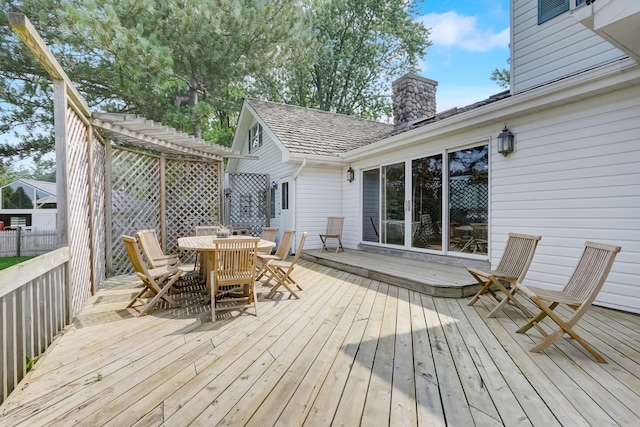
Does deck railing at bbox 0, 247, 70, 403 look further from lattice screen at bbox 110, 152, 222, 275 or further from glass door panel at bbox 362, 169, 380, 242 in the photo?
glass door panel at bbox 362, 169, 380, 242

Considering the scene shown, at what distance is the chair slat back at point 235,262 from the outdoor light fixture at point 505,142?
3.91m

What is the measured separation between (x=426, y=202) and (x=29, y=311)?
584 centimetres

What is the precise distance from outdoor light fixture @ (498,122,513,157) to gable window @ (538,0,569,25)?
1.61 m

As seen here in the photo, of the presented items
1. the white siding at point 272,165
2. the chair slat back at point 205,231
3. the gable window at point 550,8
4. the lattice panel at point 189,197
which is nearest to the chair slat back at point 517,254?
the gable window at point 550,8

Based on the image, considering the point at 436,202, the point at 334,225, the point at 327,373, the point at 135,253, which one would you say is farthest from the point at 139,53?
the point at 327,373

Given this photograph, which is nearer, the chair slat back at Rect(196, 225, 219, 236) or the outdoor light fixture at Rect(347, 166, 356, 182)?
the chair slat back at Rect(196, 225, 219, 236)

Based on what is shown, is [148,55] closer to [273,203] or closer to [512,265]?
[273,203]

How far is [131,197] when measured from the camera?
6.18 meters

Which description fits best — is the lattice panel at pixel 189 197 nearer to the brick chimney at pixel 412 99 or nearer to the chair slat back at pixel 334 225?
the chair slat back at pixel 334 225

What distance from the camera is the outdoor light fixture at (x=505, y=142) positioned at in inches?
183

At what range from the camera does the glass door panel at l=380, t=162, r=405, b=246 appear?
22.4 feet

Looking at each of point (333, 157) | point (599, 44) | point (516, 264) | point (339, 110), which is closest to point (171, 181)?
point (333, 157)

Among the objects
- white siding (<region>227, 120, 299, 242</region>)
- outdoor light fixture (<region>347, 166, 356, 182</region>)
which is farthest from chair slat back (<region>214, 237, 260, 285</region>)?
outdoor light fixture (<region>347, 166, 356, 182</region>)

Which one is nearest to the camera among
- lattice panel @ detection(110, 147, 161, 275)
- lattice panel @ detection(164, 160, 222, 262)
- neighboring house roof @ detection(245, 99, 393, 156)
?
lattice panel @ detection(110, 147, 161, 275)
